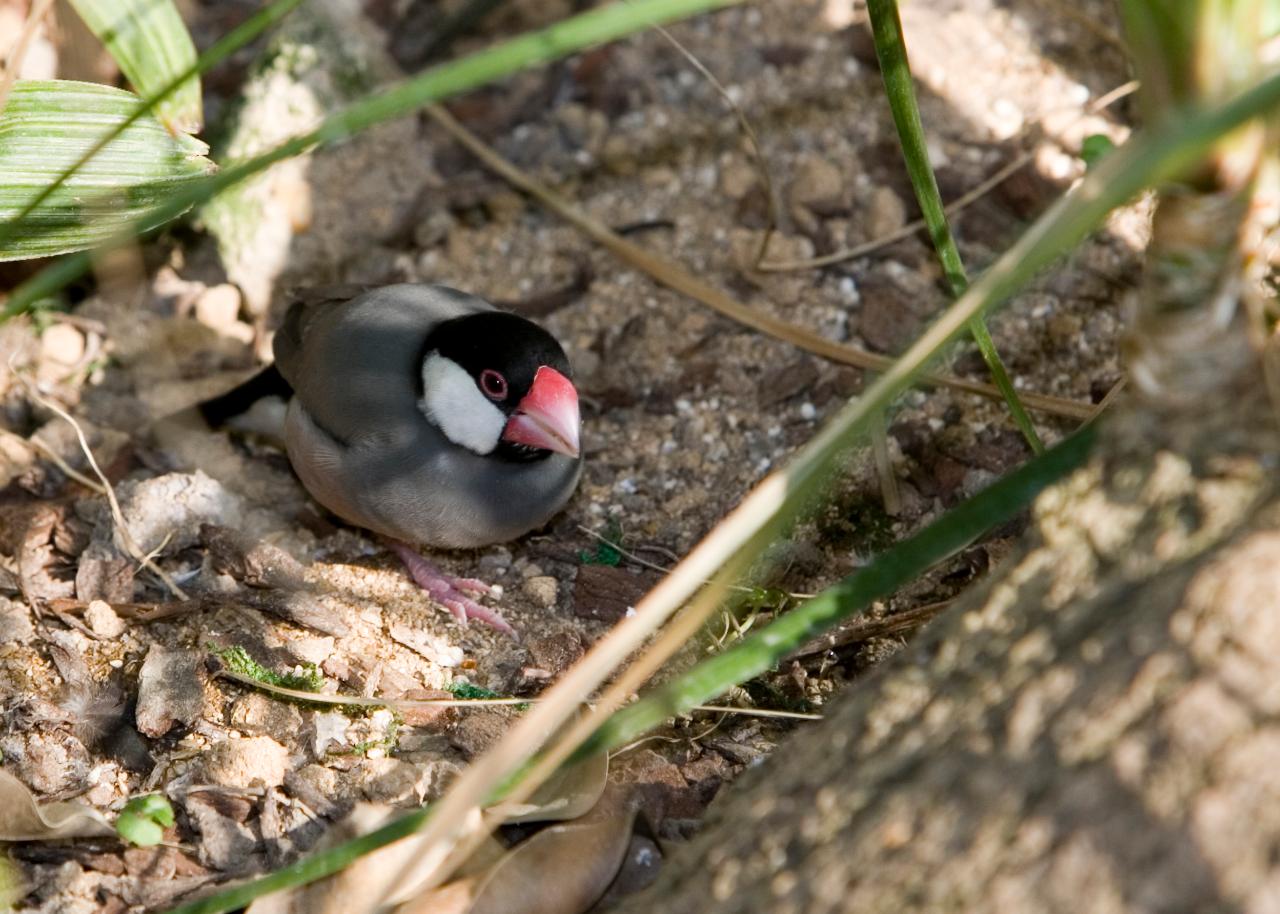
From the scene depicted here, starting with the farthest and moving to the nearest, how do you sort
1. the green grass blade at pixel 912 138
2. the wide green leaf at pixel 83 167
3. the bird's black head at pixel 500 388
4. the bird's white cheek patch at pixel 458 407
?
the bird's white cheek patch at pixel 458 407 → the bird's black head at pixel 500 388 → the wide green leaf at pixel 83 167 → the green grass blade at pixel 912 138

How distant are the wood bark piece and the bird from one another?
1.38 m

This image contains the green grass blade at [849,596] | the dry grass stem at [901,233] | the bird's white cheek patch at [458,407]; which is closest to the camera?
the green grass blade at [849,596]

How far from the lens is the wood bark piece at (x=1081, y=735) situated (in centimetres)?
125

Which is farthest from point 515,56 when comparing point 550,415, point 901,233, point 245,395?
point 901,233

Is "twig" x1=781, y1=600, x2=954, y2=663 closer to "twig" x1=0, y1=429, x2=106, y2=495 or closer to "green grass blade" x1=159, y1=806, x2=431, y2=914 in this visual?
"green grass blade" x1=159, y1=806, x2=431, y2=914

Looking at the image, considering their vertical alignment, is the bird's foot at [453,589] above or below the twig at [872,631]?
below

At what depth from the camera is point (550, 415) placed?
2.88 meters

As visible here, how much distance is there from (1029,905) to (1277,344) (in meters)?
0.83

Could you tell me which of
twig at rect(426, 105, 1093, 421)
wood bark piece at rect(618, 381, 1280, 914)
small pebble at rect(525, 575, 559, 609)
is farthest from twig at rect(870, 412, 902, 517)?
wood bark piece at rect(618, 381, 1280, 914)

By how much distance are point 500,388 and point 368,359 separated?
1.03 ft

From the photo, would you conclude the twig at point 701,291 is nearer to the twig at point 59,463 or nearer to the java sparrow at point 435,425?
the java sparrow at point 435,425

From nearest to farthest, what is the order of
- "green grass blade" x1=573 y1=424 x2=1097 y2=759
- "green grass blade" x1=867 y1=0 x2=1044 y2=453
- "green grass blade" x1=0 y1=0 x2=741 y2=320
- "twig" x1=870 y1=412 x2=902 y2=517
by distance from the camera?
"green grass blade" x1=0 y1=0 x2=741 y2=320 < "green grass blade" x1=573 y1=424 x2=1097 y2=759 < "green grass blade" x1=867 y1=0 x2=1044 y2=453 < "twig" x1=870 y1=412 x2=902 y2=517

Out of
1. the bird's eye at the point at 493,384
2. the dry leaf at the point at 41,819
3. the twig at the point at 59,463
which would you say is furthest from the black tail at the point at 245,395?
the dry leaf at the point at 41,819

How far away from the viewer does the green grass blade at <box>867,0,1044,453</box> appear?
2215 millimetres
